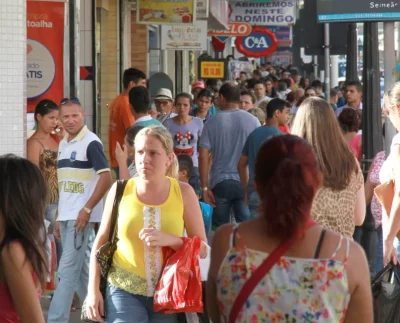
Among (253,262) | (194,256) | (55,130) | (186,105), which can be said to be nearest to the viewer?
(253,262)

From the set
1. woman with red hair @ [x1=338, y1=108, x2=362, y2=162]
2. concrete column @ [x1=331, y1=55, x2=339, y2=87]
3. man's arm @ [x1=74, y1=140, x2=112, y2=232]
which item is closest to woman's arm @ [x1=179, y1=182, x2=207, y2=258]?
man's arm @ [x1=74, y1=140, x2=112, y2=232]

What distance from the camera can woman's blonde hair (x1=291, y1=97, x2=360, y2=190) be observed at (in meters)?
5.75

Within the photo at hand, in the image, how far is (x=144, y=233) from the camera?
5.24 metres

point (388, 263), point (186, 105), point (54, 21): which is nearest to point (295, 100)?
point (186, 105)

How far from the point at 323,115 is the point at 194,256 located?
1105 mm

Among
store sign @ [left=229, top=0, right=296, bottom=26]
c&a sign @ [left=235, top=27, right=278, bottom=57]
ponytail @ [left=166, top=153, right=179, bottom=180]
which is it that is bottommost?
ponytail @ [left=166, top=153, right=179, bottom=180]

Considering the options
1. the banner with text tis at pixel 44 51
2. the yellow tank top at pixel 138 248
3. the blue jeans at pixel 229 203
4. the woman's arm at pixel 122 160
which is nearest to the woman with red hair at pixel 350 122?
the blue jeans at pixel 229 203

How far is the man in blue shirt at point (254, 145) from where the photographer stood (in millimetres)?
10234

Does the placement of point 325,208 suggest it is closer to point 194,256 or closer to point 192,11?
point 194,256

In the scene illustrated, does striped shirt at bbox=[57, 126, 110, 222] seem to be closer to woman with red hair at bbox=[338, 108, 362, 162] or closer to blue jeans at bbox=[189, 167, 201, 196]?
woman with red hair at bbox=[338, 108, 362, 162]

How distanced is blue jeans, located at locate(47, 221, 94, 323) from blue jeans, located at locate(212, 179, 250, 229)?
3062mm

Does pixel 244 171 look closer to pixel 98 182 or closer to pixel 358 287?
pixel 98 182

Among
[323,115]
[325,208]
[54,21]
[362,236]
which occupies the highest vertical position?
[54,21]

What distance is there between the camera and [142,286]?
534 centimetres
